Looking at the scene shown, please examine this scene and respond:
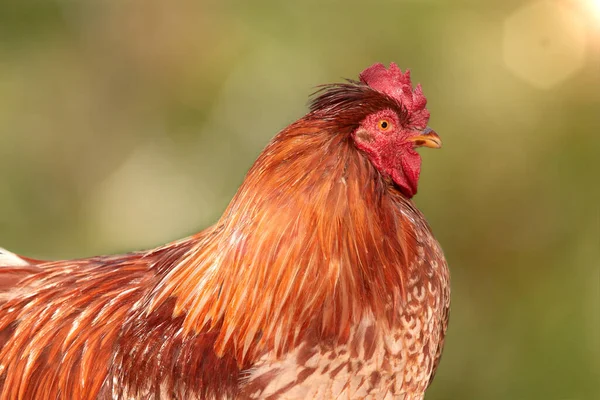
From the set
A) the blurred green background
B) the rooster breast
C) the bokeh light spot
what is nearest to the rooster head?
the rooster breast

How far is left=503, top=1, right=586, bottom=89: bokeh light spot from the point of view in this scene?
4.85m

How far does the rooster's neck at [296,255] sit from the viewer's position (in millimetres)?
2084

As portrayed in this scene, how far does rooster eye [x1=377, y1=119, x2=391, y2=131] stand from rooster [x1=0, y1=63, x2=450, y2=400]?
1 centimetres

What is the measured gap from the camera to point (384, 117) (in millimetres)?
2184

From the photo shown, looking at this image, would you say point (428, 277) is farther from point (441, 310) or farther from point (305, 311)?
point (305, 311)

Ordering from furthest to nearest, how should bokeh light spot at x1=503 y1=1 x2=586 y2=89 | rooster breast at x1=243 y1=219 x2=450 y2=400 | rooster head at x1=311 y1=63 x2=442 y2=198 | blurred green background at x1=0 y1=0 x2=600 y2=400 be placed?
bokeh light spot at x1=503 y1=1 x2=586 y2=89
blurred green background at x1=0 y1=0 x2=600 y2=400
rooster head at x1=311 y1=63 x2=442 y2=198
rooster breast at x1=243 y1=219 x2=450 y2=400

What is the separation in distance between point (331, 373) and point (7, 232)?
161 inches

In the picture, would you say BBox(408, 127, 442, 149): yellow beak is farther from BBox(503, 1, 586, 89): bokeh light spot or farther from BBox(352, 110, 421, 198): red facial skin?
BBox(503, 1, 586, 89): bokeh light spot

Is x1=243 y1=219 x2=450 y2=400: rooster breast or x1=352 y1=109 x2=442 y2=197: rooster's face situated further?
x1=352 y1=109 x2=442 y2=197: rooster's face

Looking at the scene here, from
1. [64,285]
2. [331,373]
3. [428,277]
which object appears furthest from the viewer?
[64,285]

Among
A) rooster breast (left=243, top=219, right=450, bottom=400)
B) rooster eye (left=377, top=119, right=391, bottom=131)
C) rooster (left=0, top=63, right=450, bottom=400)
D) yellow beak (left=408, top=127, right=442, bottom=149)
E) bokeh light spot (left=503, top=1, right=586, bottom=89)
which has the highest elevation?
bokeh light spot (left=503, top=1, right=586, bottom=89)

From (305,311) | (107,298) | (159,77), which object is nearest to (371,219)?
(305,311)

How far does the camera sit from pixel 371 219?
2.14 meters

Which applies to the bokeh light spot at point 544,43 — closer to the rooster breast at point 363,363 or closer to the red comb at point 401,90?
the red comb at point 401,90
